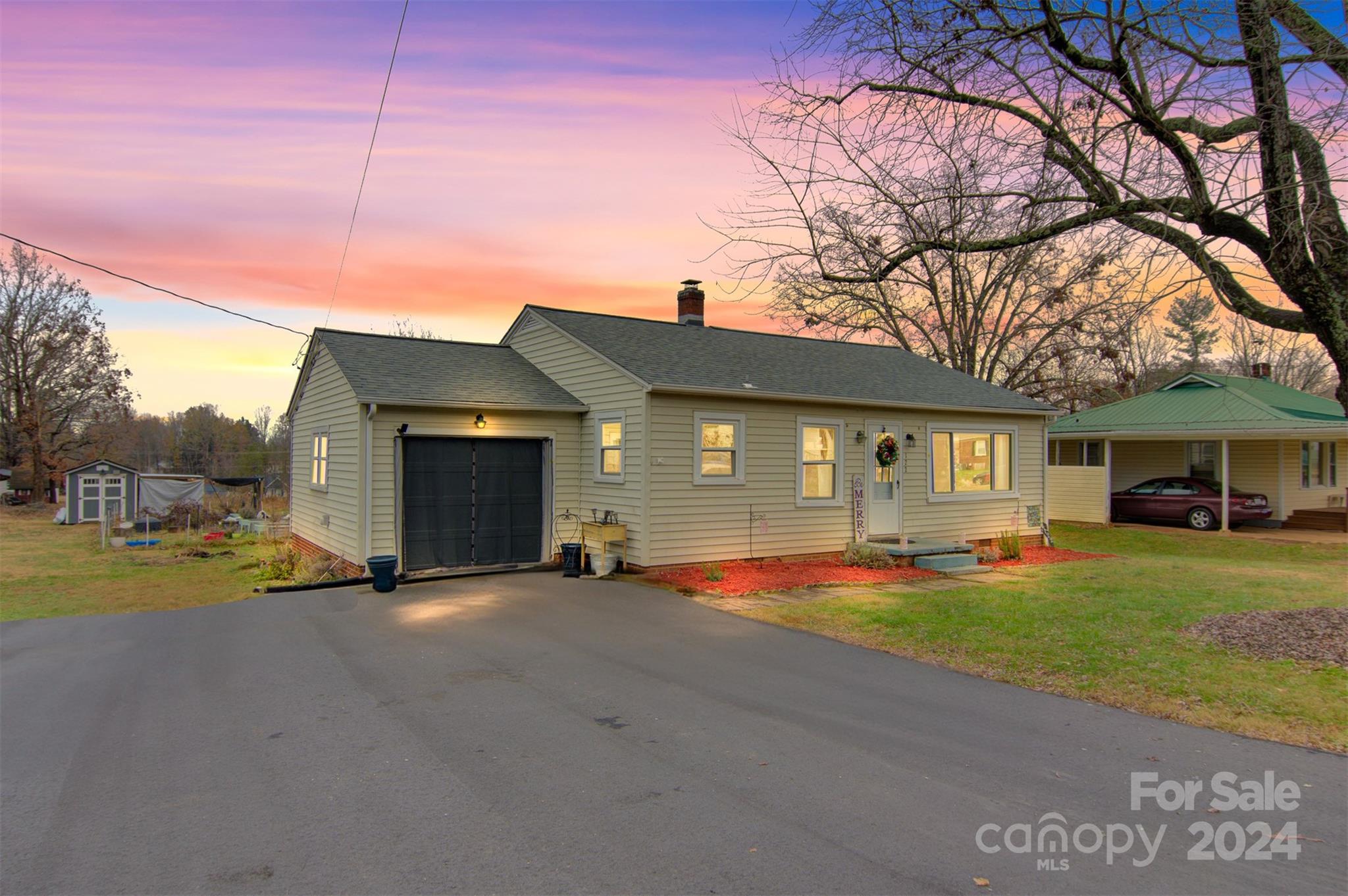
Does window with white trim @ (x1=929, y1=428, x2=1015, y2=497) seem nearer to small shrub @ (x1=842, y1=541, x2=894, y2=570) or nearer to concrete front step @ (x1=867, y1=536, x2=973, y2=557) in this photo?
concrete front step @ (x1=867, y1=536, x2=973, y2=557)

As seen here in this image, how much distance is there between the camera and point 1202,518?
21109 mm

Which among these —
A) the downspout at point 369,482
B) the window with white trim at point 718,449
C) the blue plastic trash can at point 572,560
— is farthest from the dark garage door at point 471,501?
the window with white trim at point 718,449

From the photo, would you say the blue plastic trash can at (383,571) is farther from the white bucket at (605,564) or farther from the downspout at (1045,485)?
the downspout at (1045,485)

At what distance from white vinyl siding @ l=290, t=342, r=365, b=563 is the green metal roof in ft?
68.8

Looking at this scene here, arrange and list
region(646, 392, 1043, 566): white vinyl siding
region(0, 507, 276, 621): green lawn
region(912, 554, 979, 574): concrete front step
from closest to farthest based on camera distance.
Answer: region(0, 507, 276, 621): green lawn
region(646, 392, 1043, 566): white vinyl siding
region(912, 554, 979, 574): concrete front step

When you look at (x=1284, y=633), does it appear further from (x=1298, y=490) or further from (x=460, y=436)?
(x=1298, y=490)

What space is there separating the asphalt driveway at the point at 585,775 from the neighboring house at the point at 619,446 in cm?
478

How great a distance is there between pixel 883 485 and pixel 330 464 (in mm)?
11347

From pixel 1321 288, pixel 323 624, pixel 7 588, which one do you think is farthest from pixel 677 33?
pixel 7 588

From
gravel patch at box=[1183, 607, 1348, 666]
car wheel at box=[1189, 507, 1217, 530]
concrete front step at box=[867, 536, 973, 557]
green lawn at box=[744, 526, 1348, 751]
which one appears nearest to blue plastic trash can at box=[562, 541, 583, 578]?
green lawn at box=[744, 526, 1348, 751]

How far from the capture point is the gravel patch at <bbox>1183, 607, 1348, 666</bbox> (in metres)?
7.11

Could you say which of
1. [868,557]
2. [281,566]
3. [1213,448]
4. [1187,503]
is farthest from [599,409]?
[1213,448]

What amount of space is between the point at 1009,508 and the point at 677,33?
13.4 metres

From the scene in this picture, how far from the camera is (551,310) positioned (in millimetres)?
15727
